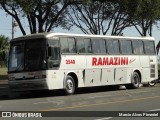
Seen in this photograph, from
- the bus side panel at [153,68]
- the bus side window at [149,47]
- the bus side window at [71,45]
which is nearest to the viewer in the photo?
the bus side window at [71,45]

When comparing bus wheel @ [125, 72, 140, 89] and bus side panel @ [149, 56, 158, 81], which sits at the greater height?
bus side panel @ [149, 56, 158, 81]

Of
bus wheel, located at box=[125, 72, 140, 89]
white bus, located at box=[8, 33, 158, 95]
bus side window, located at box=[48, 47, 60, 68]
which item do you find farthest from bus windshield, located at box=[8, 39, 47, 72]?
bus wheel, located at box=[125, 72, 140, 89]

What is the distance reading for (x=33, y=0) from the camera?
3753 centimetres

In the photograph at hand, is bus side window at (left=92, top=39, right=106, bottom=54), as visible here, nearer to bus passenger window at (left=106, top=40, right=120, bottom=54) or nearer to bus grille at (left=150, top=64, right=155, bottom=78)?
bus passenger window at (left=106, top=40, right=120, bottom=54)

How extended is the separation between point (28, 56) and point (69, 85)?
104 inches

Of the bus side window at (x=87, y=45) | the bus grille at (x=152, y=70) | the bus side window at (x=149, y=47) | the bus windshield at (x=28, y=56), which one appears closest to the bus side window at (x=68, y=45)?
the bus side window at (x=87, y=45)

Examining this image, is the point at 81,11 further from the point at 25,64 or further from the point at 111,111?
the point at 111,111

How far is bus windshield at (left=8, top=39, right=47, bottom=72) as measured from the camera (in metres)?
25.0

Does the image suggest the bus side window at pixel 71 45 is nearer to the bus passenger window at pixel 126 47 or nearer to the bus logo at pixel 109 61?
the bus logo at pixel 109 61

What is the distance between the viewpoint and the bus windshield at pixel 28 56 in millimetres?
24953

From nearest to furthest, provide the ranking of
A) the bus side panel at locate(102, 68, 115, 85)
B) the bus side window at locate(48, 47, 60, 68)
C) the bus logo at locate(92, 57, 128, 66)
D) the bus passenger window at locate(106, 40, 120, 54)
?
the bus side window at locate(48, 47, 60, 68) < the bus logo at locate(92, 57, 128, 66) < the bus side panel at locate(102, 68, 115, 85) < the bus passenger window at locate(106, 40, 120, 54)

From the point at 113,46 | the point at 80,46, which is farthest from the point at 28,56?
the point at 113,46

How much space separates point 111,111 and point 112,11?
3364 cm

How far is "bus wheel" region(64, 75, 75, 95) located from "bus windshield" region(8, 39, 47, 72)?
1.83 metres
